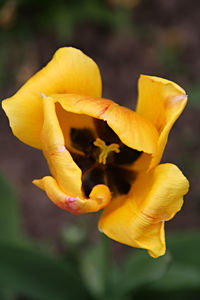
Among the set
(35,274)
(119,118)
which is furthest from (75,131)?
(35,274)

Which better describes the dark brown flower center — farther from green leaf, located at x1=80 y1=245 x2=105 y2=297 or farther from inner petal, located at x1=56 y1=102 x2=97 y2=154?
green leaf, located at x1=80 y1=245 x2=105 y2=297

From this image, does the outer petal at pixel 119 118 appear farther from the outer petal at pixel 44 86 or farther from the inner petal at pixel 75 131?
the inner petal at pixel 75 131

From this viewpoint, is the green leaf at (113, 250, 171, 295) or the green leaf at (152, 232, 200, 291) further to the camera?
the green leaf at (152, 232, 200, 291)

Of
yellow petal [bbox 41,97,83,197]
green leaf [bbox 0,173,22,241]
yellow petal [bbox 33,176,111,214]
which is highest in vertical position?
yellow petal [bbox 41,97,83,197]

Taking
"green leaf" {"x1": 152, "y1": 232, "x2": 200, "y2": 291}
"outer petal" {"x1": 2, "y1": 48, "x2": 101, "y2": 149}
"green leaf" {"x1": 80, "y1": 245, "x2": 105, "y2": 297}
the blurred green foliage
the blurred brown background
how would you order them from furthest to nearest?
the blurred brown background → "green leaf" {"x1": 80, "y1": 245, "x2": 105, "y2": 297} → "green leaf" {"x1": 152, "y1": 232, "x2": 200, "y2": 291} → the blurred green foliage → "outer petal" {"x1": 2, "y1": 48, "x2": 101, "y2": 149}

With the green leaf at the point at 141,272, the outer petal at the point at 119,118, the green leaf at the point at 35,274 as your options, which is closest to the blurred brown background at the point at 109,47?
the green leaf at the point at 35,274

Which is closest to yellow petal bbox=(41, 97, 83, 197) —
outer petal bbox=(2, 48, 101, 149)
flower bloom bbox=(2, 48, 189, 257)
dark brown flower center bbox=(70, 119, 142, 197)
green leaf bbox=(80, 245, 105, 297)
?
flower bloom bbox=(2, 48, 189, 257)

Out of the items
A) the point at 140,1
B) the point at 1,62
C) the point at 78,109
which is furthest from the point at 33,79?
the point at 140,1
